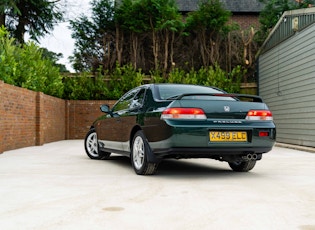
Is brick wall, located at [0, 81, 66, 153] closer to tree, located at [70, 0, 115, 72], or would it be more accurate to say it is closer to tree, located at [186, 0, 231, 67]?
tree, located at [70, 0, 115, 72]

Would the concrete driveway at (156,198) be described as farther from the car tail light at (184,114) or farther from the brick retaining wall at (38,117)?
the brick retaining wall at (38,117)

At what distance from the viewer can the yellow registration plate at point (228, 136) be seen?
542 centimetres

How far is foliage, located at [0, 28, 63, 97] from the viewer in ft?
34.7

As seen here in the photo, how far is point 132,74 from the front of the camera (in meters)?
17.2

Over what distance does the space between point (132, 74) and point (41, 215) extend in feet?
45.8

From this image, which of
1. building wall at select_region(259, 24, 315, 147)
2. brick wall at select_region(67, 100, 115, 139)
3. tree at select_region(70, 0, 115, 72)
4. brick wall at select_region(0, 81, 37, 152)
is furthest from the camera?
tree at select_region(70, 0, 115, 72)

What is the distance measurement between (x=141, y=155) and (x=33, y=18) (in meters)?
16.8

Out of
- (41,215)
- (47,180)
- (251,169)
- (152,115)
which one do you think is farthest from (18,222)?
(251,169)

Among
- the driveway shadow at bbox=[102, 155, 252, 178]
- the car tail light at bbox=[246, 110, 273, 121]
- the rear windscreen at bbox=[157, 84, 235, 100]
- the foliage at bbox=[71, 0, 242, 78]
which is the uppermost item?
the foliage at bbox=[71, 0, 242, 78]

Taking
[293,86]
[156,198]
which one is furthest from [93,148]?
[293,86]

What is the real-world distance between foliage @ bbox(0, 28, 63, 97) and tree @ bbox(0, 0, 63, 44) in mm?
5938

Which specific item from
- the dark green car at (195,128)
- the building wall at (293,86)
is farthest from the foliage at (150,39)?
the dark green car at (195,128)

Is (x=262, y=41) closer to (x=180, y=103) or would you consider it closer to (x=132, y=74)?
(x=132, y=74)

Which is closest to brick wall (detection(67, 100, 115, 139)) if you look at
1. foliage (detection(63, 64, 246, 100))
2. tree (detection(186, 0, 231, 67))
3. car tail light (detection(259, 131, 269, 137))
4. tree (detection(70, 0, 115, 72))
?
foliage (detection(63, 64, 246, 100))
